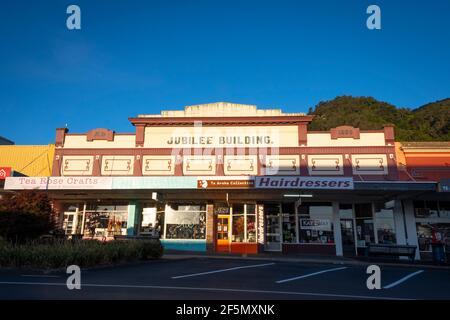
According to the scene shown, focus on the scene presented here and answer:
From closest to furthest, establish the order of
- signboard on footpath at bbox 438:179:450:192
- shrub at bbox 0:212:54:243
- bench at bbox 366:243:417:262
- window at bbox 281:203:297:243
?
shrub at bbox 0:212:54:243 → bench at bbox 366:243:417:262 → signboard on footpath at bbox 438:179:450:192 → window at bbox 281:203:297:243

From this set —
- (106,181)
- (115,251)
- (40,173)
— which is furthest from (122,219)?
(115,251)

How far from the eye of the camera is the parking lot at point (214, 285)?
720cm

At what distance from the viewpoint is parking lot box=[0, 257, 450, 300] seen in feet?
23.6

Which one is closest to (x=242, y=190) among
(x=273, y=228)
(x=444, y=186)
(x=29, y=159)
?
(x=273, y=228)

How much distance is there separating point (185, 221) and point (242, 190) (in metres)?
4.59

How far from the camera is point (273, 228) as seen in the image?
72.0ft

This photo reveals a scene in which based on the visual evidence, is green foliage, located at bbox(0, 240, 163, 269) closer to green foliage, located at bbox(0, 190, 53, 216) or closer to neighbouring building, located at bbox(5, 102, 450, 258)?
green foliage, located at bbox(0, 190, 53, 216)

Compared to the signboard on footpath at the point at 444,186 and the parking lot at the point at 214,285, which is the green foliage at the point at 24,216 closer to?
the parking lot at the point at 214,285

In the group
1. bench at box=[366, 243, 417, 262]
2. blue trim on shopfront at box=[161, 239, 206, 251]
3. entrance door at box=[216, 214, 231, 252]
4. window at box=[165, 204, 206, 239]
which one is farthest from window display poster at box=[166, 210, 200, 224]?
bench at box=[366, 243, 417, 262]

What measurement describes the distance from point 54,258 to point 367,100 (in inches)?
2237

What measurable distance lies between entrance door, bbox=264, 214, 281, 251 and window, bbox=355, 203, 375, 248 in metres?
4.71

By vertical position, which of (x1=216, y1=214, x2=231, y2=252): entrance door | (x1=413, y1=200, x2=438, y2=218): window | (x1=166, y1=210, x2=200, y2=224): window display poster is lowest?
(x1=216, y1=214, x2=231, y2=252): entrance door

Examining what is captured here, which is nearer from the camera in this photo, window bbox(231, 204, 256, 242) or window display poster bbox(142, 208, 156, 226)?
window bbox(231, 204, 256, 242)

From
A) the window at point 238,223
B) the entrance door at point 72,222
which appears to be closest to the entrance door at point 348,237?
the window at point 238,223
